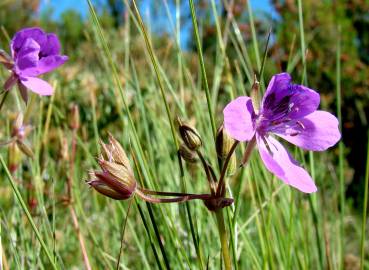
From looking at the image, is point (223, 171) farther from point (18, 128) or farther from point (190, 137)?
point (18, 128)

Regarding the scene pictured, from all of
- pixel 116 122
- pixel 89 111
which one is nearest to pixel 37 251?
pixel 89 111

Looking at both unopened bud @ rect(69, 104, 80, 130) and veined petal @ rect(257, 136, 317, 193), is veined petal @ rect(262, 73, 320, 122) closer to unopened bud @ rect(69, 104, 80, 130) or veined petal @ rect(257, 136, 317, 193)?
veined petal @ rect(257, 136, 317, 193)

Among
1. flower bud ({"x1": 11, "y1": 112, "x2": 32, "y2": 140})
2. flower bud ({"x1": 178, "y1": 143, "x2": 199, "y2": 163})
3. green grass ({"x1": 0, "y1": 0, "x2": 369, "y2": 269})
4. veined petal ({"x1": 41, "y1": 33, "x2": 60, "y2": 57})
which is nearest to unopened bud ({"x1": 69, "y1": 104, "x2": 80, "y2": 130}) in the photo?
green grass ({"x1": 0, "y1": 0, "x2": 369, "y2": 269})

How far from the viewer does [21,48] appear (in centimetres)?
99

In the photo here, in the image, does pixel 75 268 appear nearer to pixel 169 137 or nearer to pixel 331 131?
pixel 169 137

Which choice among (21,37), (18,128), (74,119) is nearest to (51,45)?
(21,37)

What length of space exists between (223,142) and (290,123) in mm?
135

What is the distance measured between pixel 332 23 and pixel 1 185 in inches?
123

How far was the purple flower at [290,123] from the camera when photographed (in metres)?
0.76

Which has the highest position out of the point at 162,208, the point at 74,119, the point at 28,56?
the point at 28,56

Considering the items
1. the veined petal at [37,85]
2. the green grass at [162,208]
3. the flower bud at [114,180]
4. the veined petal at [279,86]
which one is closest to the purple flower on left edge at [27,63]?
the veined petal at [37,85]

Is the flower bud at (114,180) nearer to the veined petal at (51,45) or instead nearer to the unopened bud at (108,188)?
the unopened bud at (108,188)

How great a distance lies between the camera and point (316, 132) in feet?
2.69

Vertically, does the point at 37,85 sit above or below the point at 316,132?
above
